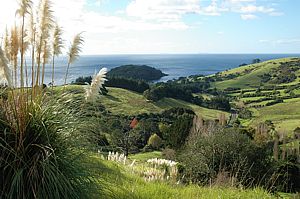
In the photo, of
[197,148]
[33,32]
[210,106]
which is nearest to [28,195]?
[33,32]

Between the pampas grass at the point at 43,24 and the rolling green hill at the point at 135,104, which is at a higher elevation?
the pampas grass at the point at 43,24

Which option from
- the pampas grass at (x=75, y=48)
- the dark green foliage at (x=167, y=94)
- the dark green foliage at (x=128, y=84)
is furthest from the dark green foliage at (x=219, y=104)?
the pampas grass at (x=75, y=48)

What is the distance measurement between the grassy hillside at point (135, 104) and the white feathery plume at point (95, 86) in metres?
60.1

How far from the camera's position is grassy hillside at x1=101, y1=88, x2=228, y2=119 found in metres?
68.7

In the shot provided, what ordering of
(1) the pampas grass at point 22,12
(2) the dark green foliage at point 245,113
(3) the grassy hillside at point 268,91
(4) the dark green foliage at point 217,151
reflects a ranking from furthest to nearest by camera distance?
(2) the dark green foliage at point 245,113 → (3) the grassy hillside at point 268,91 → (4) the dark green foliage at point 217,151 → (1) the pampas grass at point 22,12

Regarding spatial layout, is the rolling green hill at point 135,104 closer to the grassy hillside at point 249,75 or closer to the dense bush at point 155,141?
the dense bush at point 155,141

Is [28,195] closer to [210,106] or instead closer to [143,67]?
[210,106]

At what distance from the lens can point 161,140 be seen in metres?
48.4

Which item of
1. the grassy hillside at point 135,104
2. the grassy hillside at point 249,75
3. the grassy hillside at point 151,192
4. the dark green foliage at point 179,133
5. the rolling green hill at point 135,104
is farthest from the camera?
the grassy hillside at point 249,75

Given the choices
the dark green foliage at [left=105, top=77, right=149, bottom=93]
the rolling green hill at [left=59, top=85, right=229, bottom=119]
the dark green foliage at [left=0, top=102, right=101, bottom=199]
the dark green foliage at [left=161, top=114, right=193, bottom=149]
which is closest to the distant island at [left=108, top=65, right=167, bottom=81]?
the dark green foliage at [left=105, top=77, right=149, bottom=93]

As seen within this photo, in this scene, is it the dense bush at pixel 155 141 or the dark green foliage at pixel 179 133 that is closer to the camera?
the dark green foliage at pixel 179 133

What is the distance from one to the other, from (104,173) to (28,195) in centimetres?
191

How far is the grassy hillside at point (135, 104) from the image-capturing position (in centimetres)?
6874

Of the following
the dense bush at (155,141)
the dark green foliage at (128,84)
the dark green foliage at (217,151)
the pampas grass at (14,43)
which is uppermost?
the pampas grass at (14,43)
